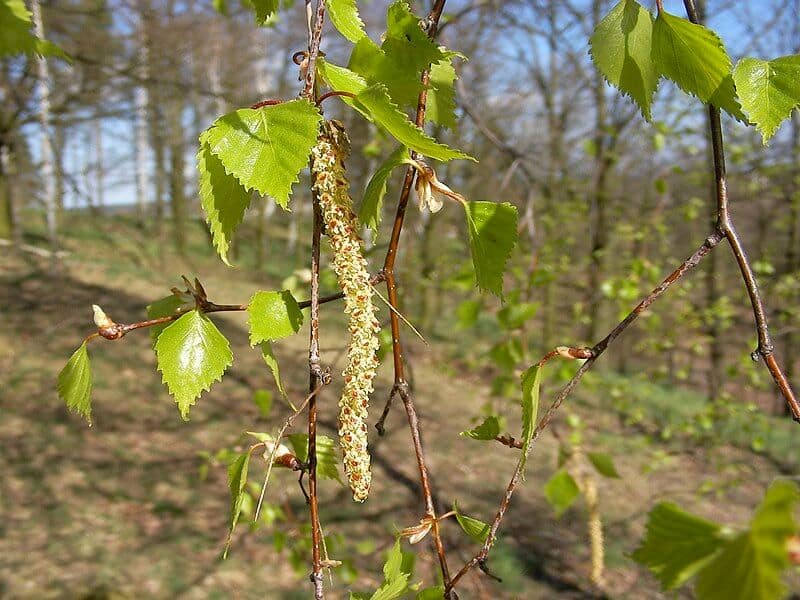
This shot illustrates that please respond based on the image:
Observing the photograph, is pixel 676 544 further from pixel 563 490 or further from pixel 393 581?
pixel 563 490

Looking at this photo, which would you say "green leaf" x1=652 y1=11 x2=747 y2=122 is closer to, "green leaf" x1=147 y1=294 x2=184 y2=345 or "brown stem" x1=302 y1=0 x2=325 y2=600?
"brown stem" x1=302 y1=0 x2=325 y2=600

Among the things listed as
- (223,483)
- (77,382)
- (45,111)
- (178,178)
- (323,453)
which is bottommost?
(223,483)

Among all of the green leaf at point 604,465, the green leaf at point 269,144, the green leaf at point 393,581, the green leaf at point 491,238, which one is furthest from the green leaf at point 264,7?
the green leaf at point 604,465

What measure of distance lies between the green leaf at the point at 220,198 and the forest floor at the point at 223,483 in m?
1.78

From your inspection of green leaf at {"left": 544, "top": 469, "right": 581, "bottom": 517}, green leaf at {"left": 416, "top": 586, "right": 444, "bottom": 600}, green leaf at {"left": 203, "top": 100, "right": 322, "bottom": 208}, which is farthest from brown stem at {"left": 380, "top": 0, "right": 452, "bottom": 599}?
green leaf at {"left": 544, "top": 469, "right": 581, "bottom": 517}

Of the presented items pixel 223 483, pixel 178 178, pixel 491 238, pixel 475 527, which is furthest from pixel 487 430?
pixel 178 178

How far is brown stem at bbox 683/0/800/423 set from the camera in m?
0.55

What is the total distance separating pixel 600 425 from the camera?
24.8ft

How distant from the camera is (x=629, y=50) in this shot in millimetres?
641

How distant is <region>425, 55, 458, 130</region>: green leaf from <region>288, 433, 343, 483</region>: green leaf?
41cm

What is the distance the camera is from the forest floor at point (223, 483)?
4023mm

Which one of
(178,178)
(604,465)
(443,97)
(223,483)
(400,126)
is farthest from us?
(178,178)

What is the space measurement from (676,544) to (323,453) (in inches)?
20.2

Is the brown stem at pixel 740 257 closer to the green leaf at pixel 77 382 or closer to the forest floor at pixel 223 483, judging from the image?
the green leaf at pixel 77 382
